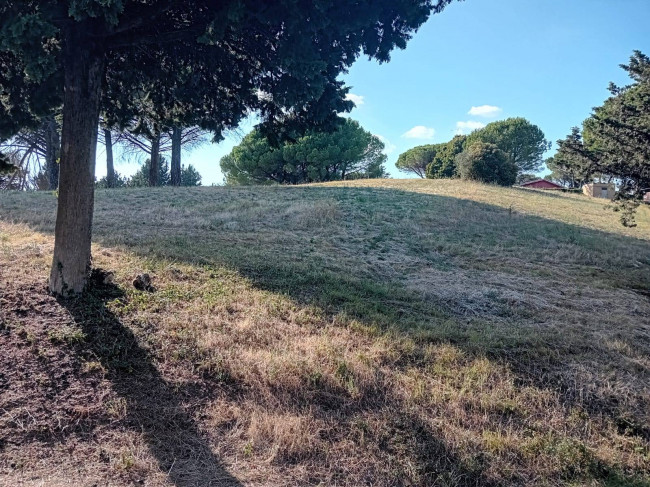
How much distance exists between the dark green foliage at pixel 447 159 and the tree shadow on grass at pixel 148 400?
1445 inches

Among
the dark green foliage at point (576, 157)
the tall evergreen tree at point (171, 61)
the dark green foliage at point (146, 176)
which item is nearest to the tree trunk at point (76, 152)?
the tall evergreen tree at point (171, 61)

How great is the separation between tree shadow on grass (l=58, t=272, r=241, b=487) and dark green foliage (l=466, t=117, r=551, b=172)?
45069 mm

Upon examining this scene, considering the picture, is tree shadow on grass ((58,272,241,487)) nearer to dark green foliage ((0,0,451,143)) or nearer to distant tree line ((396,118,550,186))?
dark green foliage ((0,0,451,143))

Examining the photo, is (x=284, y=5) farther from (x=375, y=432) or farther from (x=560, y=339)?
(x=560, y=339)

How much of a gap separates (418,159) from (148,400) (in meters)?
46.7

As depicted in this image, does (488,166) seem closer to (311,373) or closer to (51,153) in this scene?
(51,153)

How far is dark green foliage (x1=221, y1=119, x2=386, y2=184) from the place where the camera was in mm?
31391

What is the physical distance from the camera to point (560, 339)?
500 centimetres

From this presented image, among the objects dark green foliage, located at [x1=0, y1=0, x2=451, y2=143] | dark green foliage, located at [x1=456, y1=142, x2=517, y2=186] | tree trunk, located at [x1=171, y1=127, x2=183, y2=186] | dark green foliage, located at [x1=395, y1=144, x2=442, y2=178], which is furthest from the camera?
dark green foliage, located at [x1=395, y1=144, x2=442, y2=178]

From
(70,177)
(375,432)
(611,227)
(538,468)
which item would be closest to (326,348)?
(375,432)

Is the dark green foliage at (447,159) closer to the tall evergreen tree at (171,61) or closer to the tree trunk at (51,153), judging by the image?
the tree trunk at (51,153)

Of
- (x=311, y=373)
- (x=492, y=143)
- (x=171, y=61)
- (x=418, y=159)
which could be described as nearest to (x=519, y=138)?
(x=418, y=159)

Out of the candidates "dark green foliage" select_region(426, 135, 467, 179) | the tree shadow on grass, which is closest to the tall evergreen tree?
the tree shadow on grass

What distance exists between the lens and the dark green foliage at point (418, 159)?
154ft
